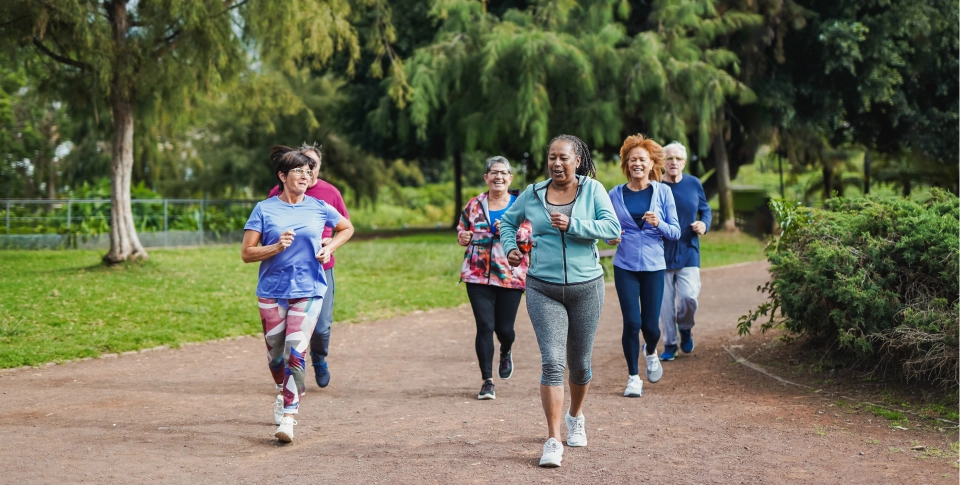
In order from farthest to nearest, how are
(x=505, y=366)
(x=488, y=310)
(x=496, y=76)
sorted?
(x=496, y=76)
(x=505, y=366)
(x=488, y=310)

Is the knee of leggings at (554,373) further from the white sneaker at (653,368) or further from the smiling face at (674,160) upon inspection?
the smiling face at (674,160)

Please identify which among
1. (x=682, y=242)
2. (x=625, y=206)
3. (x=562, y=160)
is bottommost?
(x=682, y=242)

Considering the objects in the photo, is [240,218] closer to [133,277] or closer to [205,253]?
[205,253]

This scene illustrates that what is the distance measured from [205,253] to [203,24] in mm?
7373

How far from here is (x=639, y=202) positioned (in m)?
7.43

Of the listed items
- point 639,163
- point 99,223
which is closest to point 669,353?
point 639,163

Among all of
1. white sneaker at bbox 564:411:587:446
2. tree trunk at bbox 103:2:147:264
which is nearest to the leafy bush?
white sneaker at bbox 564:411:587:446

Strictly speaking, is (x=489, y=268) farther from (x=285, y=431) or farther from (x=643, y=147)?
(x=285, y=431)

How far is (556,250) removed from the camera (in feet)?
17.8

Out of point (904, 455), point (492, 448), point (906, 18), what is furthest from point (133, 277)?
point (906, 18)

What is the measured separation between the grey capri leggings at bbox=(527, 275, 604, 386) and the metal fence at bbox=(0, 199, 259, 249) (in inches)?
721

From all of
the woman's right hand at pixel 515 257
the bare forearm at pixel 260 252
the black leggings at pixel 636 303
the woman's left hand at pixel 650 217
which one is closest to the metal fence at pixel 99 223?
the bare forearm at pixel 260 252

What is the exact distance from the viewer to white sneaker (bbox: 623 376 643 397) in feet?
23.9

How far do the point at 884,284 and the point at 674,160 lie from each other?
199 cm
